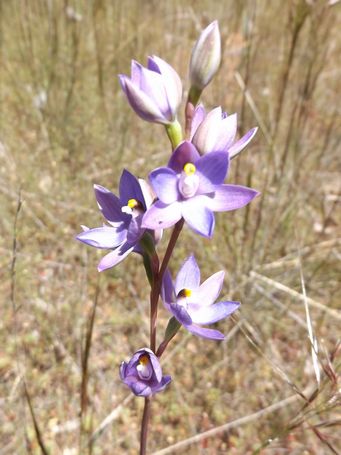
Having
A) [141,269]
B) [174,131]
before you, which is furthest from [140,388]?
[141,269]

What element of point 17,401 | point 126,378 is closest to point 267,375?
point 17,401

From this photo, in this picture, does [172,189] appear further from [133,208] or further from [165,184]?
[133,208]

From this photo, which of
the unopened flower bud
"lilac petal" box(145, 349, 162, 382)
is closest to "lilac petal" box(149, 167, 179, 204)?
the unopened flower bud

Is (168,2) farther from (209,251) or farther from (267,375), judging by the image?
(267,375)

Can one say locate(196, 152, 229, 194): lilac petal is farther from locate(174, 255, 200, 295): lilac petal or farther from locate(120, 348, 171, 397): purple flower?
locate(120, 348, 171, 397): purple flower

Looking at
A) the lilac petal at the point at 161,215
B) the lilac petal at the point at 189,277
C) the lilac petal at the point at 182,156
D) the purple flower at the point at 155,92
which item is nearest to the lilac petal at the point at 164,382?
the lilac petal at the point at 189,277

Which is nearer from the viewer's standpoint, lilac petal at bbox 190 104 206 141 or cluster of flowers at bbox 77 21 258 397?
cluster of flowers at bbox 77 21 258 397

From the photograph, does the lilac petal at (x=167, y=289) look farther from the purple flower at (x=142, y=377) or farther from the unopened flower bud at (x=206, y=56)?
the unopened flower bud at (x=206, y=56)
